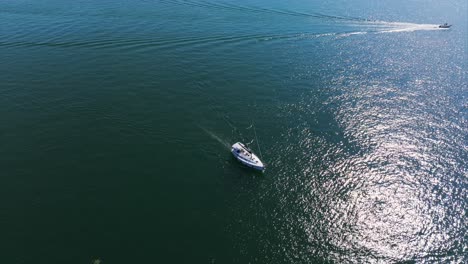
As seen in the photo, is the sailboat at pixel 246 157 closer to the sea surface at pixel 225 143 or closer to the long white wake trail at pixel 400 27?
the sea surface at pixel 225 143

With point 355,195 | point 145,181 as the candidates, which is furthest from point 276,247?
point 145,181

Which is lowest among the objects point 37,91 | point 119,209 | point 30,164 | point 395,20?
point 119,209

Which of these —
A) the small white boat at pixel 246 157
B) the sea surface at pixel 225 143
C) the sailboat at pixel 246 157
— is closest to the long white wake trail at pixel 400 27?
the sea surface at pixel 225 143

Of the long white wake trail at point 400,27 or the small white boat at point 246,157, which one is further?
the long white wake trail at point 400,27

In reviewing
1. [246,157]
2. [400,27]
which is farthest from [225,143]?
[400,27]

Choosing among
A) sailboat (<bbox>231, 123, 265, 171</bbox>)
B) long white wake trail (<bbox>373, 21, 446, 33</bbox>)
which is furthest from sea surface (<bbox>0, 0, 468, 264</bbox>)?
long white wake trail (<bbox>373, 21, 446, 33</bbox>)

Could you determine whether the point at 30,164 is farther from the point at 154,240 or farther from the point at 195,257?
the point at 195,257

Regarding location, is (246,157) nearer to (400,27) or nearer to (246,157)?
(246,157)
